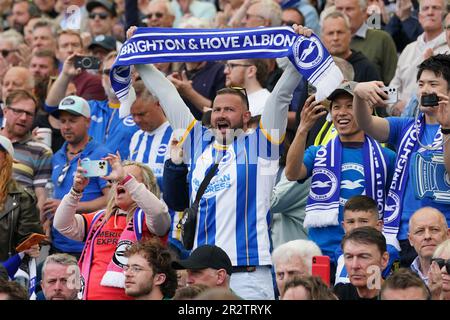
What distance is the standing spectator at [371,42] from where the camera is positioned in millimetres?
13547

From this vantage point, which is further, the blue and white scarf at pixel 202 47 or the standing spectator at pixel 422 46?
the standing spectator at pixel 422 46

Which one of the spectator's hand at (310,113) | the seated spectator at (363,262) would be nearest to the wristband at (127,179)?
the spectator's hand at (310,113)

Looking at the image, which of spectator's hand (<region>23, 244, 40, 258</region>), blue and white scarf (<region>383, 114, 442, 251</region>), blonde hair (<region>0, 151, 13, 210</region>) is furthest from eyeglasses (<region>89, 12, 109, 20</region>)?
blue and white scarf (<region>383, 114, 442, 251</region>)

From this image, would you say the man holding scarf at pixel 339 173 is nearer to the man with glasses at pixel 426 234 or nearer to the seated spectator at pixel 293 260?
the man with glasses at pixel 426 234

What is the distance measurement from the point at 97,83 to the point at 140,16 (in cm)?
287

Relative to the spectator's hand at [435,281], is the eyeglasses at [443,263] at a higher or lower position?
higher

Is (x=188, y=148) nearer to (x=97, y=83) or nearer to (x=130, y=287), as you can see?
(x=130, y=287)

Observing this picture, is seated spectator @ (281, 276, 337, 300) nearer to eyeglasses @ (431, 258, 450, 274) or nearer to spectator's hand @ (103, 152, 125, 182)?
eyeglasses @ (431, 258, 450, 274)

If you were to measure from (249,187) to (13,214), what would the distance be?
203 cm

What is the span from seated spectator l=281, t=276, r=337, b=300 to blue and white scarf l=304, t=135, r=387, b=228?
251 centimetres

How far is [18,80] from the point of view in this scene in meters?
14.3

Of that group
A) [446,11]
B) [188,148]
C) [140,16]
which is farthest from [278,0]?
[188,148]

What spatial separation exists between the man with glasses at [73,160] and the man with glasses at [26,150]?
113 mm

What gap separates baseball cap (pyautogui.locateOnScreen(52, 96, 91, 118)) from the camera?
1255 centimetres
